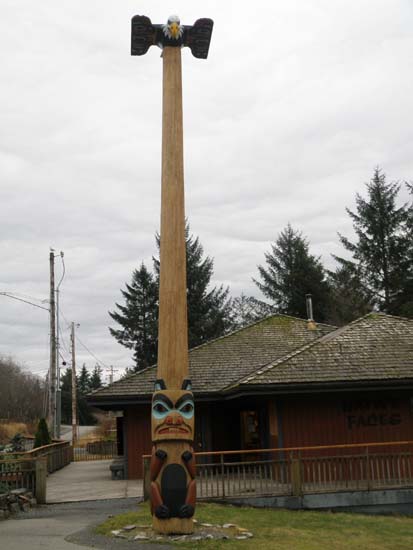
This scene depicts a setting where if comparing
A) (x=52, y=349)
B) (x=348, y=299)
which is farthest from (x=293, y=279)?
(x=52, y=349)

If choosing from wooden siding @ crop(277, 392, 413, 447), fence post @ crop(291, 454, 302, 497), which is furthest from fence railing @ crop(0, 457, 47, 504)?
wooden siding @ crop(277, 392, 413, 447)

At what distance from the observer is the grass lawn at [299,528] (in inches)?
404

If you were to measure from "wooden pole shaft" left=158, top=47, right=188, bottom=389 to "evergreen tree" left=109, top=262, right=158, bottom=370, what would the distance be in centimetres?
3864

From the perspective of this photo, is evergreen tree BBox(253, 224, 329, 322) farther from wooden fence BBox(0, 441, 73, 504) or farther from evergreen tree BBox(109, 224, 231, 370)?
wooden fence BBox(0, 441, 73, 504)

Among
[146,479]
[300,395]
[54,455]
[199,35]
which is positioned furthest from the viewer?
[54,455]

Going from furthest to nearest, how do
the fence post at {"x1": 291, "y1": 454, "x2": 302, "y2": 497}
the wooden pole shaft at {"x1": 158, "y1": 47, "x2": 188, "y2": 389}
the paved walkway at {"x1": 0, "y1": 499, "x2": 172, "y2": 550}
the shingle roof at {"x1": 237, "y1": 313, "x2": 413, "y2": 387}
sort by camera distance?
the shingle roof at {"x1": 237, "y1": 313, "x2": 413, "y2": 387} → the fence post at {"x1": 291, "y1": 454, "x2": 302, "y2": 497} → the wooden pole shaft at {"x1": 158, "y1": 47, "x2": 188, "y2": 389} → the paved walkway at {"x1": 0, "y1": 499, "x2": 172, "y2": 550}

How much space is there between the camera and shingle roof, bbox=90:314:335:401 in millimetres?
20109

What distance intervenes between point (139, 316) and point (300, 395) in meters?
35.4

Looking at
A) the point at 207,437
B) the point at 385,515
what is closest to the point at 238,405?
the point at 207,437

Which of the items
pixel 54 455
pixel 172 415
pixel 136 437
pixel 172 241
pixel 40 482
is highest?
pixel 172 241

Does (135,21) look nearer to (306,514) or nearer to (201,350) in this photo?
(306,514)

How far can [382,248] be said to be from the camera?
44.4 meters

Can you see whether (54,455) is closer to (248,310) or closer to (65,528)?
(65,528)

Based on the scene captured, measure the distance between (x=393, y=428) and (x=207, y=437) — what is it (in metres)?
5.82
